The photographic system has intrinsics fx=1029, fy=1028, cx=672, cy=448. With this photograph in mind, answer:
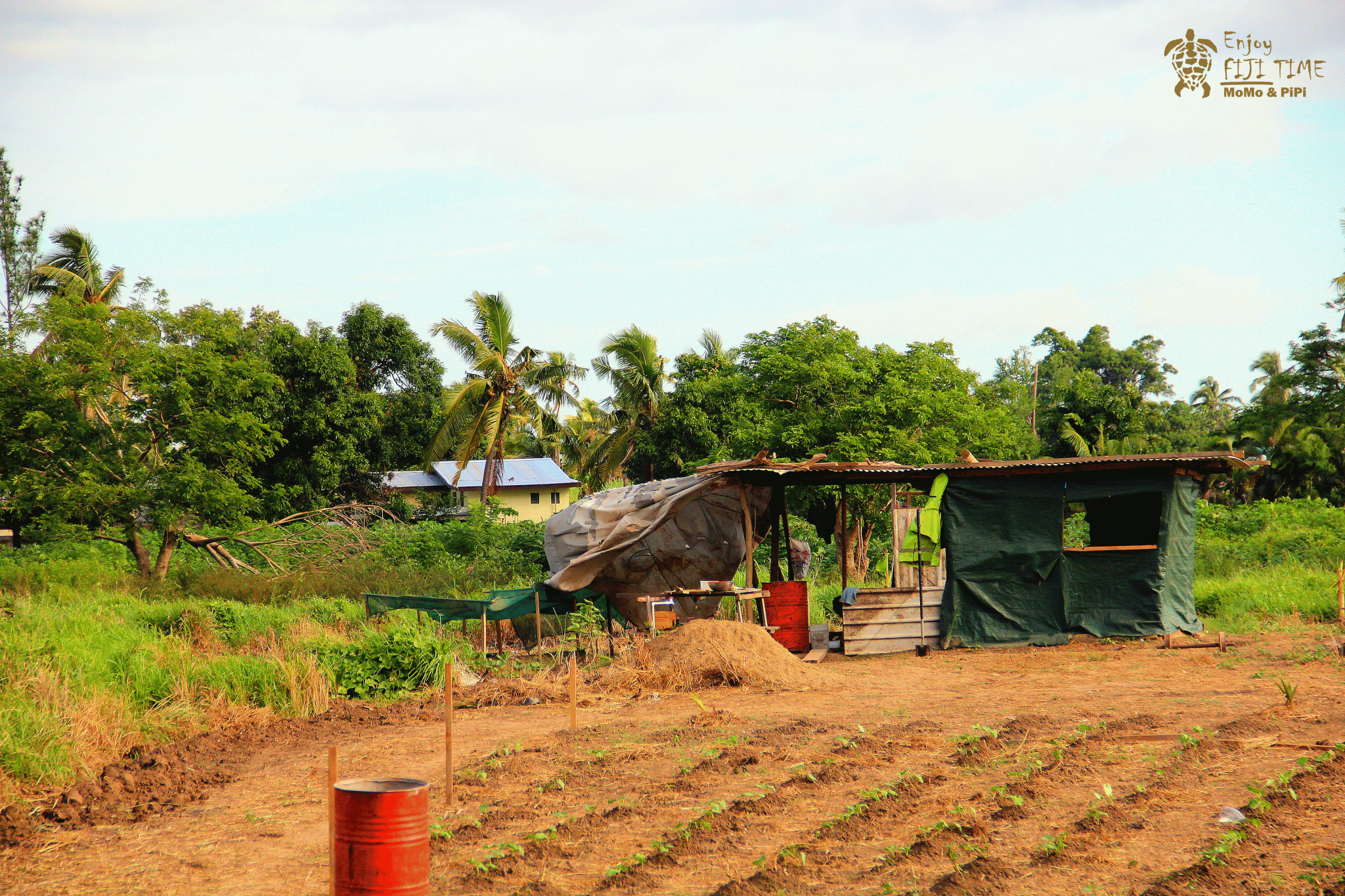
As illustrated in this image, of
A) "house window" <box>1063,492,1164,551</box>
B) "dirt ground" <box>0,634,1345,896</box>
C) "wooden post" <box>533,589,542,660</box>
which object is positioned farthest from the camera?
"house window" <box>1063,492,1164,551</box>

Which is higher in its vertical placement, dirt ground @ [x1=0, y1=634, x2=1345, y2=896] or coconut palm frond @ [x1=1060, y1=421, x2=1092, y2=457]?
coconut palm frond @ [x1=1060, y1=421, x2=1092, y2=457]

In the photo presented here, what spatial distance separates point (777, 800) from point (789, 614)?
8022mm

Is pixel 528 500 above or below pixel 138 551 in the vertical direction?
above

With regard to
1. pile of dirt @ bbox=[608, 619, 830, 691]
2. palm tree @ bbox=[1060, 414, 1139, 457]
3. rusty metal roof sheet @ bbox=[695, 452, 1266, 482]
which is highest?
palm tree @ bbox=[1060, 414, 1139, 457]

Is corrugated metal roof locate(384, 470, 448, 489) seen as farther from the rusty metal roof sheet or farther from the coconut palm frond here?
the rusty metal roof sheet

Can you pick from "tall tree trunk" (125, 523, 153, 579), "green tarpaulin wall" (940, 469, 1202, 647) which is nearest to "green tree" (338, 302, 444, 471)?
"tall tree trunk" (125, 523, 153, 579)

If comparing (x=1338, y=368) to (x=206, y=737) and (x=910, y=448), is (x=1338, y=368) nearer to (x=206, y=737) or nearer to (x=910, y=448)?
(x=910, y=448)

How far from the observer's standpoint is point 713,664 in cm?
1203

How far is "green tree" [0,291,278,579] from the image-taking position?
815 inches

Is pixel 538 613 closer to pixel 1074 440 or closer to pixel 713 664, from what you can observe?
pixel 713 664

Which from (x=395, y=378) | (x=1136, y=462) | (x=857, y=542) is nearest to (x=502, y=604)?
(x=1136, y=462)

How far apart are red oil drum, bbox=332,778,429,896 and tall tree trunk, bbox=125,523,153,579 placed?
20230mm

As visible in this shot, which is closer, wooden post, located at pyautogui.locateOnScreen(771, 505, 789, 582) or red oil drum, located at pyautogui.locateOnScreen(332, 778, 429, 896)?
red oil drum, located at pyautogui.locateOnScreen(332, 778, 429, 896)

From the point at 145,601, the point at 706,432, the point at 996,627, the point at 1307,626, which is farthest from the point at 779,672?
the point at 706,432
